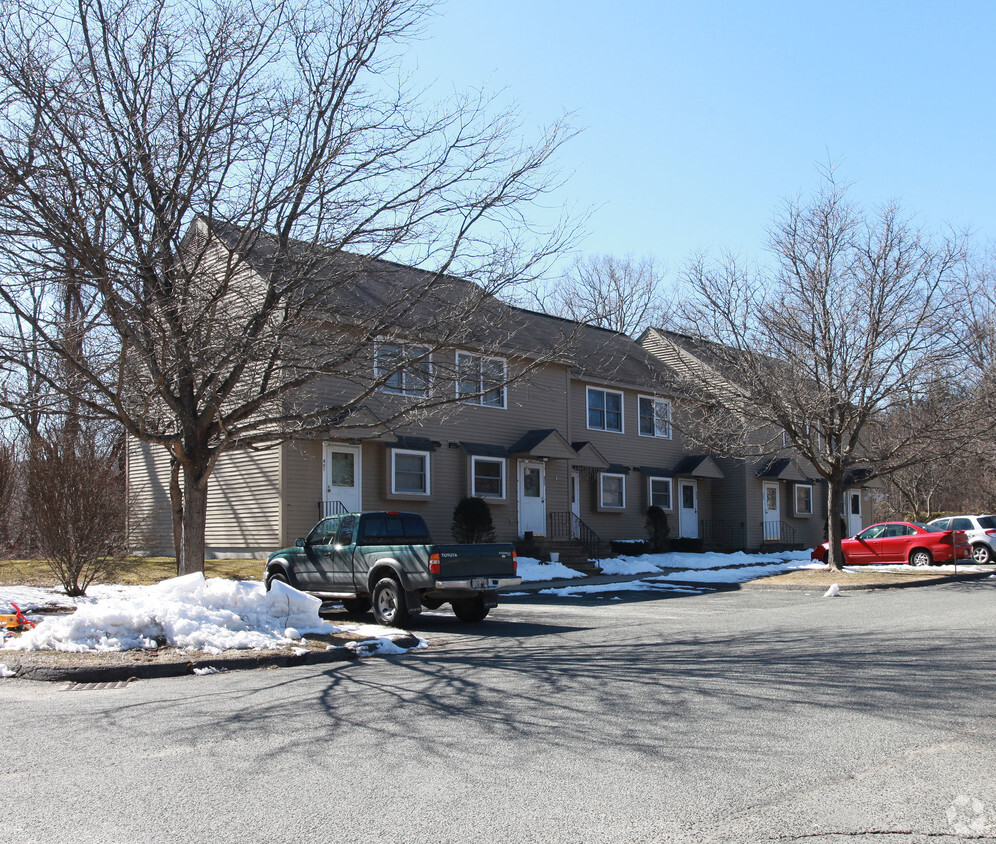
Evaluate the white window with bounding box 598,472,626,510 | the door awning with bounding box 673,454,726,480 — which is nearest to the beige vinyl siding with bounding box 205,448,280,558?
the white window with bounding box 598,472,626,510

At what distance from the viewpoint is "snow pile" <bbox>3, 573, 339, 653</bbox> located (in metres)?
10.3

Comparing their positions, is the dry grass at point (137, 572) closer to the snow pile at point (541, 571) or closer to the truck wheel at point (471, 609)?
the snow pile at point (541, 571)

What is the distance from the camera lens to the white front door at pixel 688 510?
109 feet

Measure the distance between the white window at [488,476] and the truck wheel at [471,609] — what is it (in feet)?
36.2

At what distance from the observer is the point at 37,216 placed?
10961 millimetres

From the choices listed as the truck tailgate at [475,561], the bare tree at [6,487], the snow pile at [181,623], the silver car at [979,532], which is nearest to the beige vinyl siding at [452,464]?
the truck tailgate at [475,561]

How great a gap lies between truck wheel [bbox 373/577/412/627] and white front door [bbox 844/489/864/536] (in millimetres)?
30530

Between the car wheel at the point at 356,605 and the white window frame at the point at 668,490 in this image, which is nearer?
the car wheel at the point at 356,605

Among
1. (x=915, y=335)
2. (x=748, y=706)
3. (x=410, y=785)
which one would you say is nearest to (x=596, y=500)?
(x=915, y=335)

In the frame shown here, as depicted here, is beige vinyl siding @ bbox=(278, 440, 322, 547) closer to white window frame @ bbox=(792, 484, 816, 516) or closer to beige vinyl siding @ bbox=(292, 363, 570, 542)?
beige vinyl siding @ bbox=(292, 363, 570, 542)

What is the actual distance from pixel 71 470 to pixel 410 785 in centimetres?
1276

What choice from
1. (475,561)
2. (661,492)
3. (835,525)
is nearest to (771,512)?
(661,492)

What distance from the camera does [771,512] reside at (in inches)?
1412

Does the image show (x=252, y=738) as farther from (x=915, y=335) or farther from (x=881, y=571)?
(x=881, y=571)
